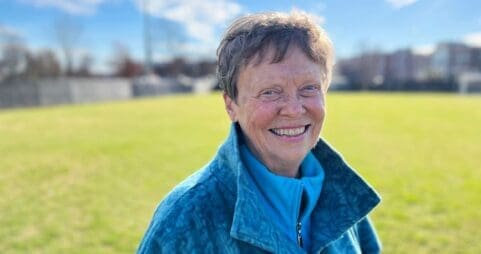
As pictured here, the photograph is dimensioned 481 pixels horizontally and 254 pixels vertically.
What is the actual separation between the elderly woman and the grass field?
2903 millimetres

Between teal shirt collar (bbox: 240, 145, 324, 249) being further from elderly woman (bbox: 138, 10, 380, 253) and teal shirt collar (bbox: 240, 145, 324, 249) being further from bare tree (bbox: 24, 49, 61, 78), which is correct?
bare tree (bbox: 24, 49, 61, 78)

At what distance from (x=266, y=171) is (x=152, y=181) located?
230 inches

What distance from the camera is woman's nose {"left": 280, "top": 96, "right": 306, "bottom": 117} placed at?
5.04 ft

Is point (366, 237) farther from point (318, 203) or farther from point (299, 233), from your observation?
point (299, 233)

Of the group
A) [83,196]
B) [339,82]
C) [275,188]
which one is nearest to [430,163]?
[83,196]

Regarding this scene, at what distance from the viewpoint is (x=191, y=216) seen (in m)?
1.36

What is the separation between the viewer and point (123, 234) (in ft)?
15.2

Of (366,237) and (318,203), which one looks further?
(366,237)

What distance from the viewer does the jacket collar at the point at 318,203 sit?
1.38 m

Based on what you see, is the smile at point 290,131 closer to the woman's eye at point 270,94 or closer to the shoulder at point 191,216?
the woman's eye at point 270,94

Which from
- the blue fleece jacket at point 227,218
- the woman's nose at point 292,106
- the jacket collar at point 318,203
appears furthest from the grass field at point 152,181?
the woman's nose at point 292,106

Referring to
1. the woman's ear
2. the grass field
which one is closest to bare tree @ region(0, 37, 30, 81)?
the grass field

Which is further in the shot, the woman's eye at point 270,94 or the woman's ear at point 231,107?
the woman's ear at point 231,107

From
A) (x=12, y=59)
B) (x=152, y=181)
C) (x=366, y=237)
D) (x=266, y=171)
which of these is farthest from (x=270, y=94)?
(x=12, y=59)
